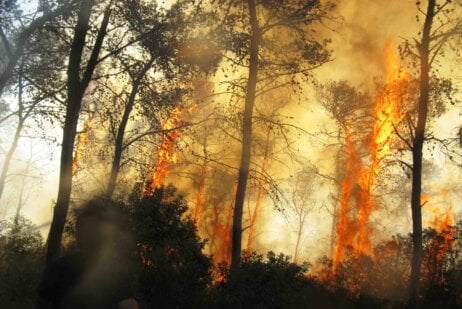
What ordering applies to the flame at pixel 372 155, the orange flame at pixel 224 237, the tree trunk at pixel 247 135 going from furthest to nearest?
1. the orange flame at pixel 224 237
2. the flame at pixel 372 155
3. the tree trunk at pixel 247 135

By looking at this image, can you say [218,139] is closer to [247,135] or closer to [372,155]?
[247,135]

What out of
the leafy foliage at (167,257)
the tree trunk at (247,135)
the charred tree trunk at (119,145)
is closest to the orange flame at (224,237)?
the charred tree trunk at (119,145)

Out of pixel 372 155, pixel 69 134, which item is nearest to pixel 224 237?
pixel 372 155

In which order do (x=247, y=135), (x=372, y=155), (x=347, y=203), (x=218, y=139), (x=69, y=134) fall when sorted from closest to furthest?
1. (x=69, y=134)
2. (x=247, y=135)
3. (x=218, y=139)
4. (x=372, y=155)
5. (x=347, y=203)

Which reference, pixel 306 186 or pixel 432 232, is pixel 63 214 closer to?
pixel 432 232

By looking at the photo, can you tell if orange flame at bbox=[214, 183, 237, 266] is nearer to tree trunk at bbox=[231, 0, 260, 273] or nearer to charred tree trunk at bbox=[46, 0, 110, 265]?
tree trunk at bbox=[231, 0, 260, 273]

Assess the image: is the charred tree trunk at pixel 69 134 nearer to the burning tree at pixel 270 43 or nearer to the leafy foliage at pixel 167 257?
the leafy foliage at pixel 167 257

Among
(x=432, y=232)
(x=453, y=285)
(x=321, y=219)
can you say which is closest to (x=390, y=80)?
(x=432, y=232)

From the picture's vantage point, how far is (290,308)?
884 cm

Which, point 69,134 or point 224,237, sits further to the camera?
point 224,237

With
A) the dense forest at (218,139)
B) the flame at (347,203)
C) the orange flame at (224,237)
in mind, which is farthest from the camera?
the orange flame at (224,237)

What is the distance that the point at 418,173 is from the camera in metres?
13.0

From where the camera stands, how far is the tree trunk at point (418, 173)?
40.4 ft

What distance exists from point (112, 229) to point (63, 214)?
204cm
